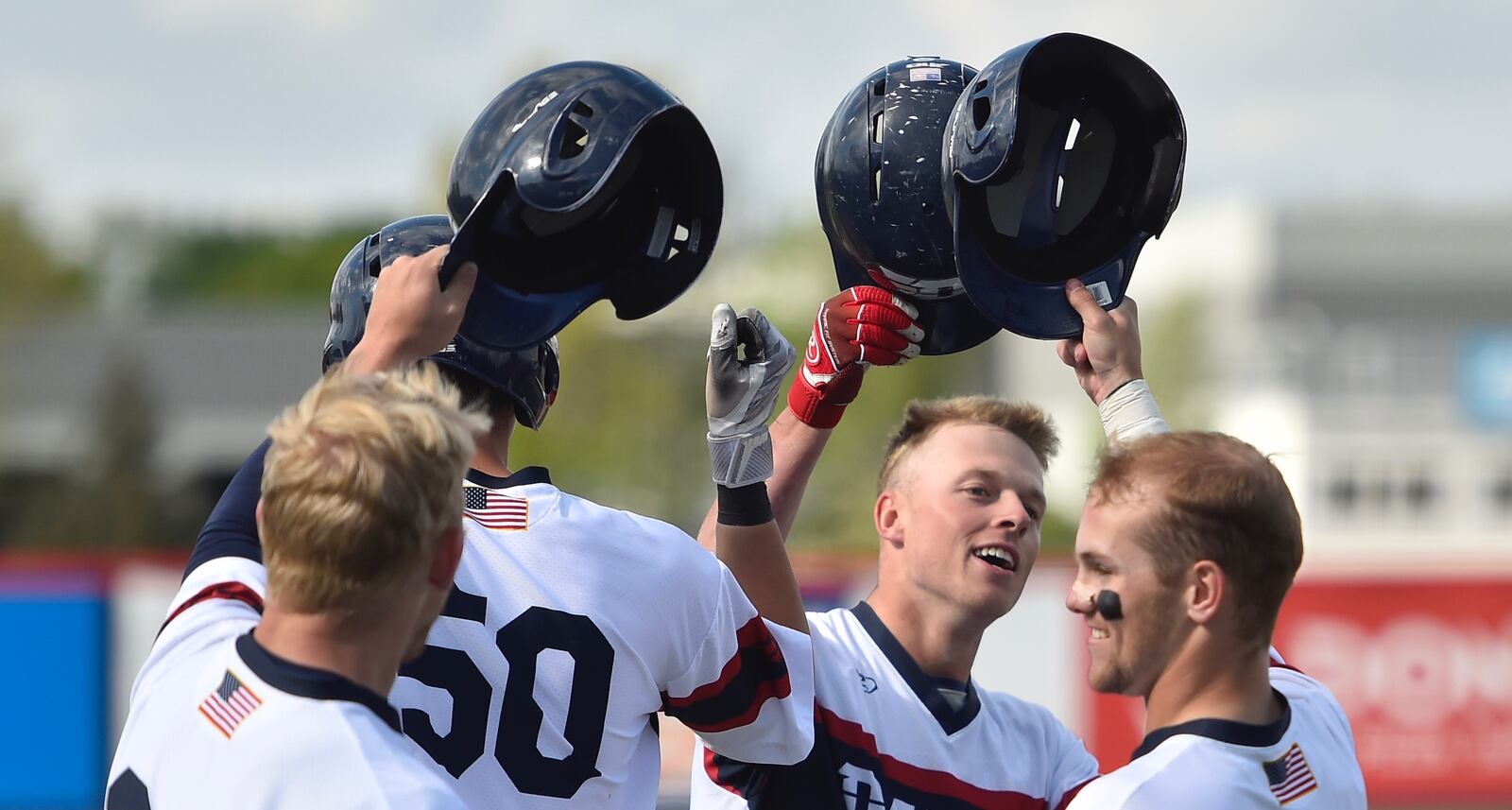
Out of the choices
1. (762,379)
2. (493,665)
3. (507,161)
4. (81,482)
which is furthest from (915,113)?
(81,482)

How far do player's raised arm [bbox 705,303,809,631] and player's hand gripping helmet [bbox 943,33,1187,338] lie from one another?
440 millimetres

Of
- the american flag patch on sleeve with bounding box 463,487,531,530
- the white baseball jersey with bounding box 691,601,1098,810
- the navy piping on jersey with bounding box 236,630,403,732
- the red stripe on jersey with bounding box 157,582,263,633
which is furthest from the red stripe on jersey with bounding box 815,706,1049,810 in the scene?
the navy piping on jersey with bounding box 236,630,403,732

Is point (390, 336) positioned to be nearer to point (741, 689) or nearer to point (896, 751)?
point (741, 689)

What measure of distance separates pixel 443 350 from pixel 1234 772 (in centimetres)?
167

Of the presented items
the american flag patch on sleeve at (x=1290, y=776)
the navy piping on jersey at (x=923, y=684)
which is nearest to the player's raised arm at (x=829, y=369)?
the navy piping on jersey at (x=923, y=684)

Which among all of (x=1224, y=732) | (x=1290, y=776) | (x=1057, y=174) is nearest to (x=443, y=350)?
(x=1057, y=174)

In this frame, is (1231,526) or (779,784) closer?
(1231,526)

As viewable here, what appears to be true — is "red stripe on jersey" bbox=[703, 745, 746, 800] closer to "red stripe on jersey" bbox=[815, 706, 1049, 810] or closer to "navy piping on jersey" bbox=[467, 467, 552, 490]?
"red stripe on jersey" bbox=[815, 706, 1049, 810]

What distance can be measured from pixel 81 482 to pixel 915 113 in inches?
1494

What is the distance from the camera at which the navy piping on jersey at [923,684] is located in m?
4.07

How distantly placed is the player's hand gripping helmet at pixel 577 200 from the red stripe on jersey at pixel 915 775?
3.87 ft

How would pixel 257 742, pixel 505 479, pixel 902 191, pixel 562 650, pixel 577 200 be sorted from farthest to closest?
pixel 902 191 → pixel 505 479 → pixel 562 650 → pixel 577 200 → pixel 257 742

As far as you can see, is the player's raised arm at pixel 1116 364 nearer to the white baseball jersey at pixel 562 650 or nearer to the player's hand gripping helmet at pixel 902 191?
the player's hand gripping helmet at pixel 902 191

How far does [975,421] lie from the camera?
14.5ft
